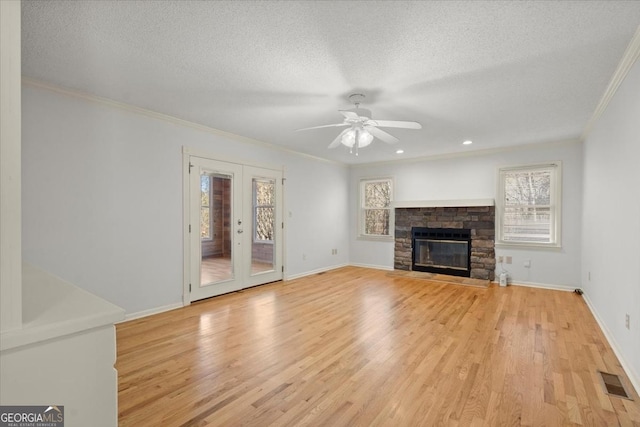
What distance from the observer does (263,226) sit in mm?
5336

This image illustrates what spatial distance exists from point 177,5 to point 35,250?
8.54 ft

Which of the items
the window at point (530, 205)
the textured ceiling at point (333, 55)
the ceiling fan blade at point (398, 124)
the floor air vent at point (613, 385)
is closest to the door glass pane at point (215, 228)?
the textured ceiling at point (333, 55)

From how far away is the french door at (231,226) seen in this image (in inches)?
170

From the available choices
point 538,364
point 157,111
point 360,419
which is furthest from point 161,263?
point 538,364

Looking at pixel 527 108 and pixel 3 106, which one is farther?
pixel 527 108

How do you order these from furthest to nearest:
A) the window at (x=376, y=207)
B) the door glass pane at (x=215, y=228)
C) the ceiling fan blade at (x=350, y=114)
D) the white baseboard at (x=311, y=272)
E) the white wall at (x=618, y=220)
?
1. the window at (x=376, y=207)
2. the white baseboard at (x=311, y=272)
3. the door glass pane at (x=215, y=228)
4. the ceiling fan blade at (x=350, y=114)
5. the white wall at (x=618, y=220)

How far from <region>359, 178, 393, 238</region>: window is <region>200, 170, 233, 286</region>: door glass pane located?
3.52 m

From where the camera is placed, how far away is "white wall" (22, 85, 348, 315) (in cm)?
297

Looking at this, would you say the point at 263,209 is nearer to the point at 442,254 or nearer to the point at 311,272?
the point at 311,272

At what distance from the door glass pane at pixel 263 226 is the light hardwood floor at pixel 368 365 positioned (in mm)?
1054

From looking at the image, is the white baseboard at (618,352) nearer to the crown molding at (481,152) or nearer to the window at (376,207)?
the crown molding at (481,152)

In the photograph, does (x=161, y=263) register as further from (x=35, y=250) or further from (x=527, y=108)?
(x=527, y=108)

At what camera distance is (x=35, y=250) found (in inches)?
115

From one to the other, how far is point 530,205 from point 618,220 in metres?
2.83
